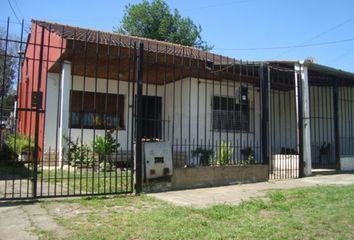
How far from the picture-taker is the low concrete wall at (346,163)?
1284 cm

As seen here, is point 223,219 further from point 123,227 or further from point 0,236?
point 0,236

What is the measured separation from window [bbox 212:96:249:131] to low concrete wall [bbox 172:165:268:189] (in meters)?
4.34

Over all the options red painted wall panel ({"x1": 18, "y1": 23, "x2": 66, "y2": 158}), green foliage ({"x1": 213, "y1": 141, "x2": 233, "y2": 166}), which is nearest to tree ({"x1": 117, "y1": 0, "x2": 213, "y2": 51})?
red painted wall panel ({"x1": 18, "y1": 23, "x2": 66, "y2": 158})

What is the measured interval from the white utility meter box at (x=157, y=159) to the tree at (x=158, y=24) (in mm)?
29784

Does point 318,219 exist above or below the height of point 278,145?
below

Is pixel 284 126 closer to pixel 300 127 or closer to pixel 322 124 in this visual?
pixel 322 124

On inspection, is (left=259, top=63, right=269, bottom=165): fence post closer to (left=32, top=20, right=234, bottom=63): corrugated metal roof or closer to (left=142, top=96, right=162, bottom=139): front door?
(left=32, top=20, right=234, bottom=63): corrugated metal roof

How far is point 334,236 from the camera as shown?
15.4ft

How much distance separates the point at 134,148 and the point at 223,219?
3.09 m

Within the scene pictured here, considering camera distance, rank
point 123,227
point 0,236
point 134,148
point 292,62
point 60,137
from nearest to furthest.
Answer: point 0,236 < point 123,227 < point 134,148 < point 292,62 < point 60,137

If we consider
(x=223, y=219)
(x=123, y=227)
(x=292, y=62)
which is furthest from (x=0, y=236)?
(x=292, y=62)

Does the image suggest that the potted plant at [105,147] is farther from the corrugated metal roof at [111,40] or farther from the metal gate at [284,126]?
the metal gate at [284,126]

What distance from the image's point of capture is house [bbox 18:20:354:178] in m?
11.4

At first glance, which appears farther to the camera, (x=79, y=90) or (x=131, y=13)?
(x=131, y=13)
